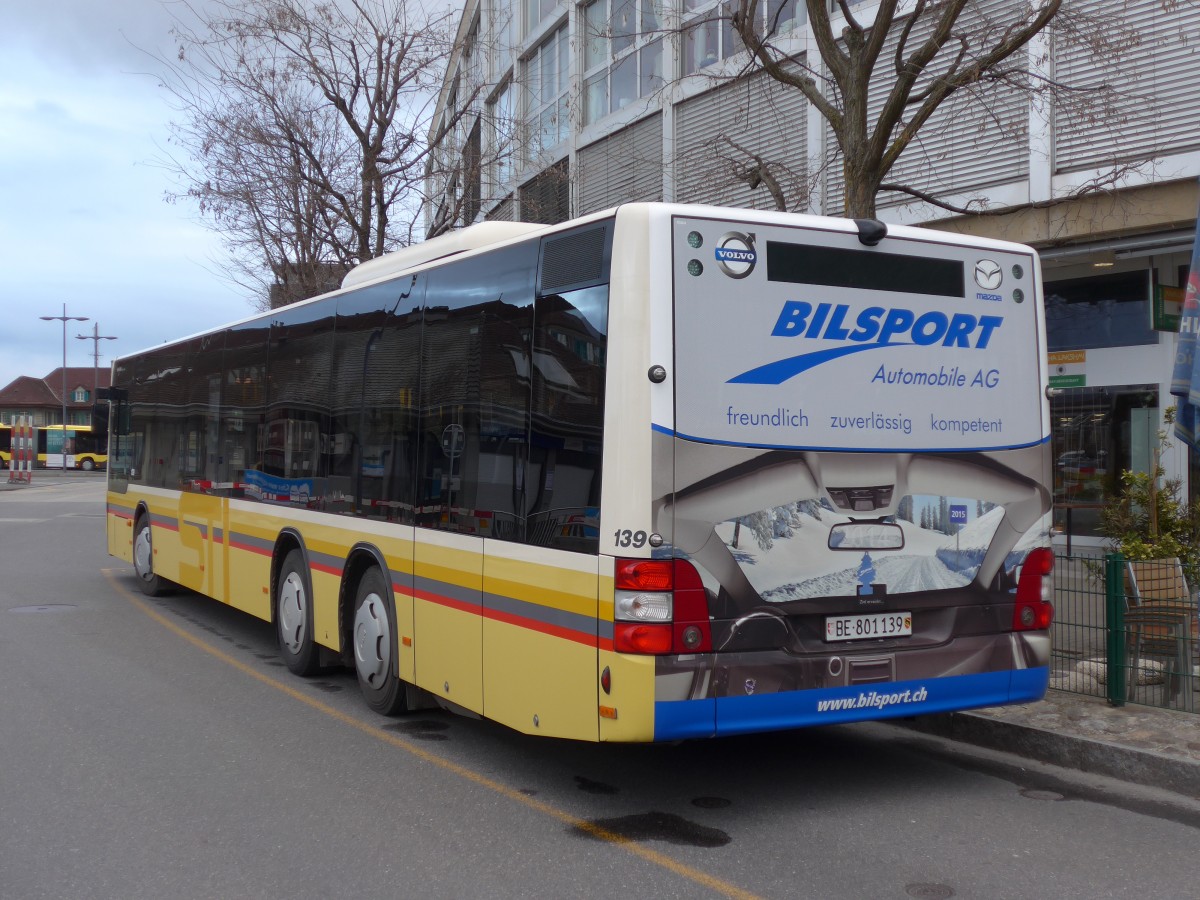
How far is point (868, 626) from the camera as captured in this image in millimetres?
5945

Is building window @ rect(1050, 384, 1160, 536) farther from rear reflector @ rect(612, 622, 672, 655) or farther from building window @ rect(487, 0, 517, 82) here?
building window @ rect(487, 0, 517, 82)

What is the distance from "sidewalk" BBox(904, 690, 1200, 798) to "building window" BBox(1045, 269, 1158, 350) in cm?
792

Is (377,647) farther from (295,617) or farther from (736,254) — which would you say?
(736,254)

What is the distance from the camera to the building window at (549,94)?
2430cm

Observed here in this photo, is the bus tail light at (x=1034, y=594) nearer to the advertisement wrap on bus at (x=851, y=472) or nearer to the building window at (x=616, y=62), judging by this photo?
the advertisement wrap on bus at (x=851, y=472)

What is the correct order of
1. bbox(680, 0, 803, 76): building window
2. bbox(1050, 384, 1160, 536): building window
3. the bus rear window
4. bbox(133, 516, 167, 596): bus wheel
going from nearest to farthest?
the bus rear window, bbox(133, 516, 167, 596): bus wheel, bbox(1050, 384, 1160, 536): building window, bbox(680, 0, 803, 76): building window

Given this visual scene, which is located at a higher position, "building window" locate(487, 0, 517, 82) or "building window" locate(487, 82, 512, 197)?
"building window" locate(487, 0, 517, 82)

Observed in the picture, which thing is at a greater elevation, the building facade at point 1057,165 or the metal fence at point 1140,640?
the building facade at point 1057,165

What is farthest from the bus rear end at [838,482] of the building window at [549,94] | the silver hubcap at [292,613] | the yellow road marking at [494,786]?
the building window at [549,94]

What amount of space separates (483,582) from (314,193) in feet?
59.2

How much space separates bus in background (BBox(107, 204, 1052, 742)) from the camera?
17.8ft

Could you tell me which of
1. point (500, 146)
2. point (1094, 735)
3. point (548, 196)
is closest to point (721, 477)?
point (1094, 735)

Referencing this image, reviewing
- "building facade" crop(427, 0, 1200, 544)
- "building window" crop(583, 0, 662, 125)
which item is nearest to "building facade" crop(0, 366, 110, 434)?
"building window" crop(583, 0, 662, 125)

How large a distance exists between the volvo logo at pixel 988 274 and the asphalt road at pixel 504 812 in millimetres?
2679
